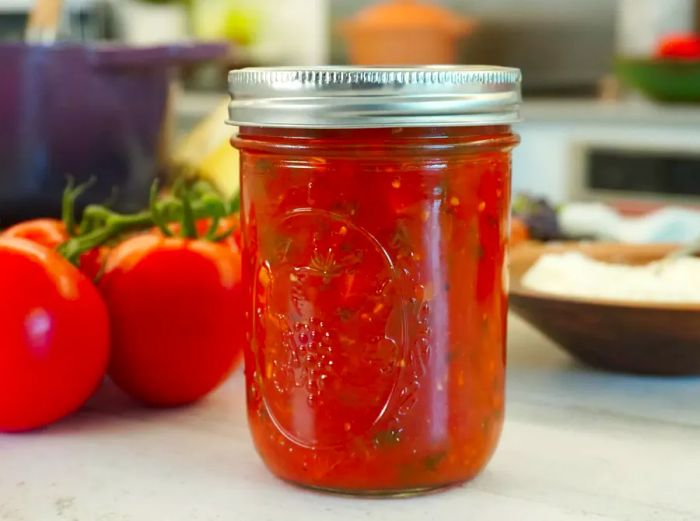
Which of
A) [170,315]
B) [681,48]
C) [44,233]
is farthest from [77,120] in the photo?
[681,48]

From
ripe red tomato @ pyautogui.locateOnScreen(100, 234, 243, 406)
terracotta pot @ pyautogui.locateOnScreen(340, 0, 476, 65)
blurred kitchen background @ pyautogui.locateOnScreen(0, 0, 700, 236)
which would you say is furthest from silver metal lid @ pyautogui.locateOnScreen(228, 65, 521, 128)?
terracotta pot @ pyautogui.locateOnScreen(340, 0, 476, 65)

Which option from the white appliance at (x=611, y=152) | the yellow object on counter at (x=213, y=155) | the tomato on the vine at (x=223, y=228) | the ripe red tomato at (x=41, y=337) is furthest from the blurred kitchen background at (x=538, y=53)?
the ripe red tomato at (x=41, y=337)

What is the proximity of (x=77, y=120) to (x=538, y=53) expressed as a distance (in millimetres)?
2607

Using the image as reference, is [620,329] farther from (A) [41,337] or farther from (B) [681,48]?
(B) [681,48]

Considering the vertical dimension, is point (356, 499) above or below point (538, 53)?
below

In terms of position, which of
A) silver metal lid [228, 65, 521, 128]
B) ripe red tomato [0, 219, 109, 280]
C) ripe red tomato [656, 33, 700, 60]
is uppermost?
silver metal lid [228, 65, 521, 128]

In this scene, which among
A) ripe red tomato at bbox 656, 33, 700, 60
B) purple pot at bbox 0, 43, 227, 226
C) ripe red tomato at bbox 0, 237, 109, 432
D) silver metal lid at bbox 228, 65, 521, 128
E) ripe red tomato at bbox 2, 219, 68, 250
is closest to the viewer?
silver metal lid at bbox 228, 65, 521, 128

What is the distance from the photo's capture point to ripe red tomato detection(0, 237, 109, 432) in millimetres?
669

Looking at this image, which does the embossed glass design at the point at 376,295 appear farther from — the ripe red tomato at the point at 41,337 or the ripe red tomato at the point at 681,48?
the ripe red tomato at the point at 681,48

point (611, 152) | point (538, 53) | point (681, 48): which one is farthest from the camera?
→ point (538, 53)

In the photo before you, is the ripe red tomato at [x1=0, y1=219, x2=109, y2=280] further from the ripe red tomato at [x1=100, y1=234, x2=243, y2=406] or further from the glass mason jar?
the glass mason jar

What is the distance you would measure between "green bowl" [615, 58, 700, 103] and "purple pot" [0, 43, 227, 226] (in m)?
1.85

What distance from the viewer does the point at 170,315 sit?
72cm

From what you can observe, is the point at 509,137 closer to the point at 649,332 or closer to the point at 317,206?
the point at 317,206
